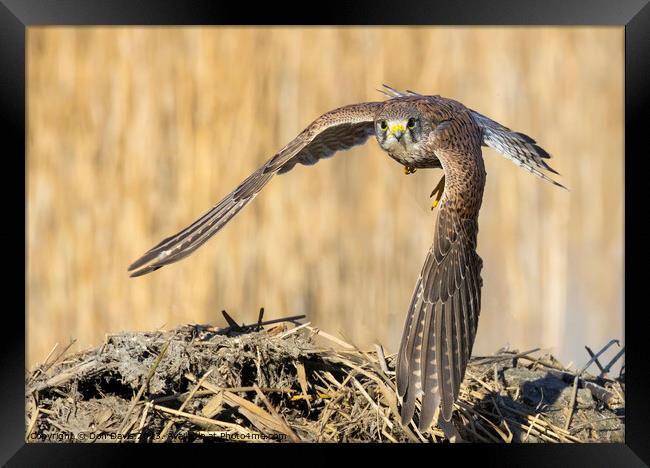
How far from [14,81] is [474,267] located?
248 cm

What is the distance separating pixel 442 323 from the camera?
15.8 ft

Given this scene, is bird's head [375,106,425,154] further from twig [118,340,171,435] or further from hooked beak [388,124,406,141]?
twig [118,340,171,435]

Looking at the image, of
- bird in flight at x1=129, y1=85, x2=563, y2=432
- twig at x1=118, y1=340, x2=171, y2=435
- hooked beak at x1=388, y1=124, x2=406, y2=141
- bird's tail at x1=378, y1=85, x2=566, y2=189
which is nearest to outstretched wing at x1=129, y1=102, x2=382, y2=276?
bird in flight at x1=129, y1=85, x2=563, y2=432

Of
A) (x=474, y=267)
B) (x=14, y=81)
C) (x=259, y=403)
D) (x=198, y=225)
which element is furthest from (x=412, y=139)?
(x=14, y=81)

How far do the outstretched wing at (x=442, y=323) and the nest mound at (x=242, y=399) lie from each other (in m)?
0.24

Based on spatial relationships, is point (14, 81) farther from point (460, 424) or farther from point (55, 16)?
point (460, 424)

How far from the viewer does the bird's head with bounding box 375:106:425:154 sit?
5.73 m

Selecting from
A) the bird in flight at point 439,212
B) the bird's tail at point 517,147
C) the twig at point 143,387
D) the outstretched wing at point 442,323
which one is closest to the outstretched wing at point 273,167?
the bird in flight at point 439,212

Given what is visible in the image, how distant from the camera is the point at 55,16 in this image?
4.73 metres

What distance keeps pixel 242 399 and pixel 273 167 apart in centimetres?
132

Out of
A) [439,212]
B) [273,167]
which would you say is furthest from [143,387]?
[439,212]

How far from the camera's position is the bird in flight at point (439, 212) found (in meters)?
4.68

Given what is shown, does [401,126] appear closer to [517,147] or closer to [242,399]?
[517,147]

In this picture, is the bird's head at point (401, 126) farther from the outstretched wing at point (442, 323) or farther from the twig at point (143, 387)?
the twig at point (143, 387)
